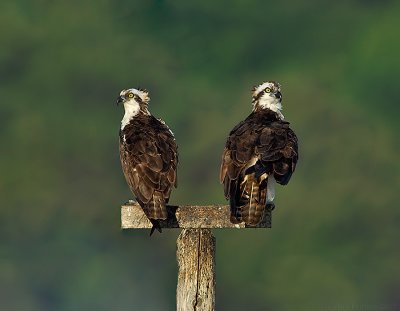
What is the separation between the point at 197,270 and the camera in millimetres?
7621

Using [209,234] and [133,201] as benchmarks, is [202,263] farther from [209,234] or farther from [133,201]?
[133,201]

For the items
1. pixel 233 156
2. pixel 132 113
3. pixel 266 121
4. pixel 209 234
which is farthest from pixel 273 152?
pixel 132 113

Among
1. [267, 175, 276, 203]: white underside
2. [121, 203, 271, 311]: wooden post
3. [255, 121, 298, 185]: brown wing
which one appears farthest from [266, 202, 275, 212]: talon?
[121, 203, 271, 311]: wooden post

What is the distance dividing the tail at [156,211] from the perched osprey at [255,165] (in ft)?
2.00

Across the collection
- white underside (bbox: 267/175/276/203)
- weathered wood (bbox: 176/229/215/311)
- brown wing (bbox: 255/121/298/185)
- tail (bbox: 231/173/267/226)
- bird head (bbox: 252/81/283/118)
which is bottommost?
weathered wood (bbox: 176/229/215/311)

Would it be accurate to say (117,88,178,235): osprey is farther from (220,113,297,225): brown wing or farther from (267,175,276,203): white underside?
(267,175,276,203): white underside

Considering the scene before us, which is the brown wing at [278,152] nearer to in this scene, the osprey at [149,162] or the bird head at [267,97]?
the osprey at [149,162]

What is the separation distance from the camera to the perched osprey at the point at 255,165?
8352 mm

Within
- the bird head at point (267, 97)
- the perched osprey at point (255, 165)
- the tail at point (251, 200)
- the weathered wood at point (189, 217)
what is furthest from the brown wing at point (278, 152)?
the bird head at point (267, 97)

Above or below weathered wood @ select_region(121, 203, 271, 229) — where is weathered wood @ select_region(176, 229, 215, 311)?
below

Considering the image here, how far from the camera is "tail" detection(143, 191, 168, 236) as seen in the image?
8.15 m

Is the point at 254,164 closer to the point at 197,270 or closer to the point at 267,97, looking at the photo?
the point at 197,270

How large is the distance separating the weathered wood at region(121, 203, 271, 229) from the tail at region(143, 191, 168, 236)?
0.04 metres

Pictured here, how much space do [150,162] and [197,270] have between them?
2260 millimetres
